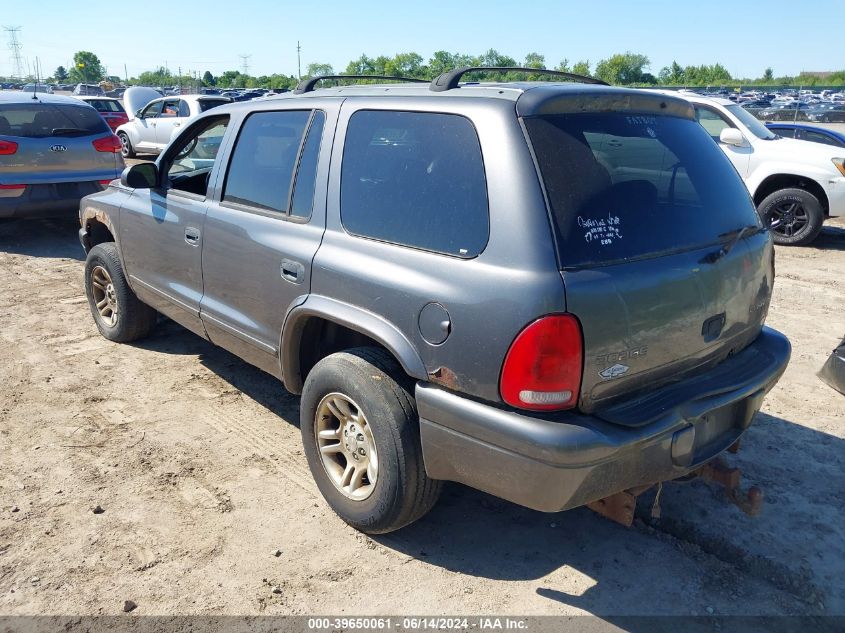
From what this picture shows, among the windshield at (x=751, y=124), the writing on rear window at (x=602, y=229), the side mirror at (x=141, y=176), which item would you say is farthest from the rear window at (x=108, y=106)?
the writing on rear window at (x=602, y=229)

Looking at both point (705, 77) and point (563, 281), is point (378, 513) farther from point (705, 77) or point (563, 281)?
point (705, 77)

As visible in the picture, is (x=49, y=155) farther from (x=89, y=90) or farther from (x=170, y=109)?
(x=89, y=90)

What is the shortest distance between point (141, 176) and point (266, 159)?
1.19 meters

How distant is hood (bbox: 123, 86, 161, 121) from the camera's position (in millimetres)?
19953

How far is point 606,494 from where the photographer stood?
2557 millimetres

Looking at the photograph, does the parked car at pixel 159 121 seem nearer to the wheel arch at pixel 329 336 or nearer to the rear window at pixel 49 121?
the rear window at pixel 49 121

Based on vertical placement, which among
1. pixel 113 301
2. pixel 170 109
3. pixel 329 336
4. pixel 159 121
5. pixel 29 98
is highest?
pixel 29 98

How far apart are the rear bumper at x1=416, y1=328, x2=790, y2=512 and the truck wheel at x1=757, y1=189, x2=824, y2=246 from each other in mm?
7239

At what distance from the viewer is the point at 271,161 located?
3.69m

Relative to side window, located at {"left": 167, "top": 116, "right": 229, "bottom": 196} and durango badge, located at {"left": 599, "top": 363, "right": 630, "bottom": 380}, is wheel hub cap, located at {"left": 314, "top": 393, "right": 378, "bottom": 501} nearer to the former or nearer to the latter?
durango badge, located at {"left": 599, "top": 363, "right": 630, "bottom": 380}

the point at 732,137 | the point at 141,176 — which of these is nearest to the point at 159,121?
the point at 732,137

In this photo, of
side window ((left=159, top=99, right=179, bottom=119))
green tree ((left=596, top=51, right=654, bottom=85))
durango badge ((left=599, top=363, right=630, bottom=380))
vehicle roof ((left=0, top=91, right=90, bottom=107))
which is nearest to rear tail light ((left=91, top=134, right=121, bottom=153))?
vehicle roof ((left=0, top=91, right=90, bottom=107))

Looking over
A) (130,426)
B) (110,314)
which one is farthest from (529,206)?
(110,314)

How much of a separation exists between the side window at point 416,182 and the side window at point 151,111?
16.0 metres
